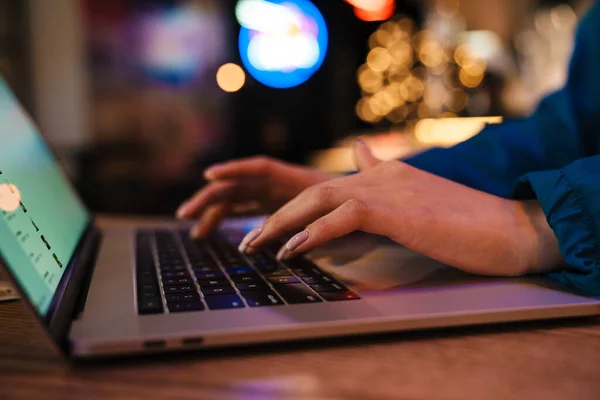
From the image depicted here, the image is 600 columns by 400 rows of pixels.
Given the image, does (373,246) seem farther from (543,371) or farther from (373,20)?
(373,20)

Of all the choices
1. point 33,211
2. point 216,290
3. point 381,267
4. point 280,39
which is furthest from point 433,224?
point 280,39

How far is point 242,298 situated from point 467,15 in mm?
2505

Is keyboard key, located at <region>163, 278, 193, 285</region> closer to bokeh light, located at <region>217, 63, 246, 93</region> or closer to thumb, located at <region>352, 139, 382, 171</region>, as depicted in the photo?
thumb, located at <region>352, 139, 382, 171</region>

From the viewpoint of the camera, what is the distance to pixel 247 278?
1.36 feet

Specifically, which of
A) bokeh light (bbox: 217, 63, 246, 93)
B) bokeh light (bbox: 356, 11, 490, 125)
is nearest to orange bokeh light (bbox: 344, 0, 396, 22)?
bokeh light (bbox: 356, 11, 490, 125)

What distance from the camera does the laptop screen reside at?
0.30m

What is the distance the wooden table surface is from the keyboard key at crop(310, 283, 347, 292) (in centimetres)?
5

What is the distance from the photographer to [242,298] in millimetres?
354

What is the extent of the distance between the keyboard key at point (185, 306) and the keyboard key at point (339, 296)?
0.07 meters

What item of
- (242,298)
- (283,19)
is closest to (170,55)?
(283,19)

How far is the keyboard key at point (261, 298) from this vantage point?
13.5 inches

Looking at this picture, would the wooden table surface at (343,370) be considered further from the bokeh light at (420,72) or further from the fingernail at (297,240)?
the bokeh light at (420,72)

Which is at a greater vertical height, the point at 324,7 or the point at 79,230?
the point at 324,7

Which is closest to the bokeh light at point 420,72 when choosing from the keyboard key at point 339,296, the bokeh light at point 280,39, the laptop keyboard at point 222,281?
the bokeh light at point 280,39
